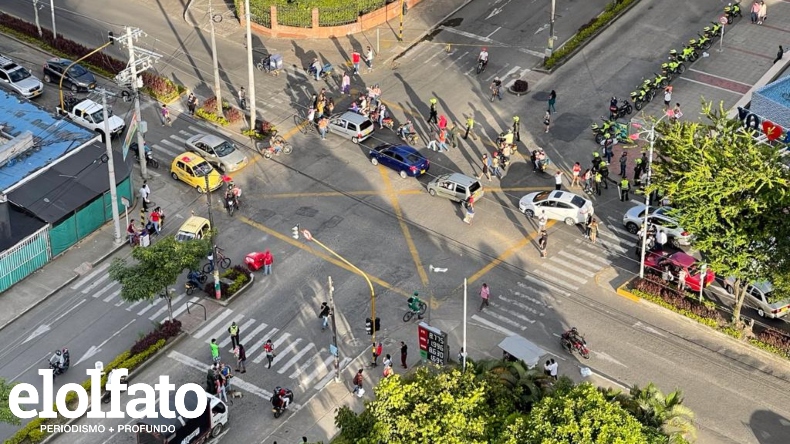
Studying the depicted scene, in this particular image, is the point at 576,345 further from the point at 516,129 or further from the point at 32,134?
the point at 32,134

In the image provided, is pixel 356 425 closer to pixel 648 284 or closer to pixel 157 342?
pixel 157 342

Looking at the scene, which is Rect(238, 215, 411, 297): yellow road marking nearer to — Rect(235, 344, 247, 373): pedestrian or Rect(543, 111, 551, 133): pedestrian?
Rect(235, 344, 247, 373): pedestrian

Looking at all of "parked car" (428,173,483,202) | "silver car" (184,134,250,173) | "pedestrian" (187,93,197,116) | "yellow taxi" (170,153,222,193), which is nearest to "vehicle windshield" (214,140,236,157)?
"silver car" (184,134,250,173)

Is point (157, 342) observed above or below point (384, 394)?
below

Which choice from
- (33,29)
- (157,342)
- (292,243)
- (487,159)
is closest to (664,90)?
(487,159)

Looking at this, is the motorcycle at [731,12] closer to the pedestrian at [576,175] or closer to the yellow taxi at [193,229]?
the pedestrian at [576,175]

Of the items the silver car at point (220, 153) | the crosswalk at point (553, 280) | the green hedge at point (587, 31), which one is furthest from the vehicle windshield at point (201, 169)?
the green hedge at point (587, 31)

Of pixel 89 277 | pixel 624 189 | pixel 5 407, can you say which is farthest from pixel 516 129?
pixel 5 407
